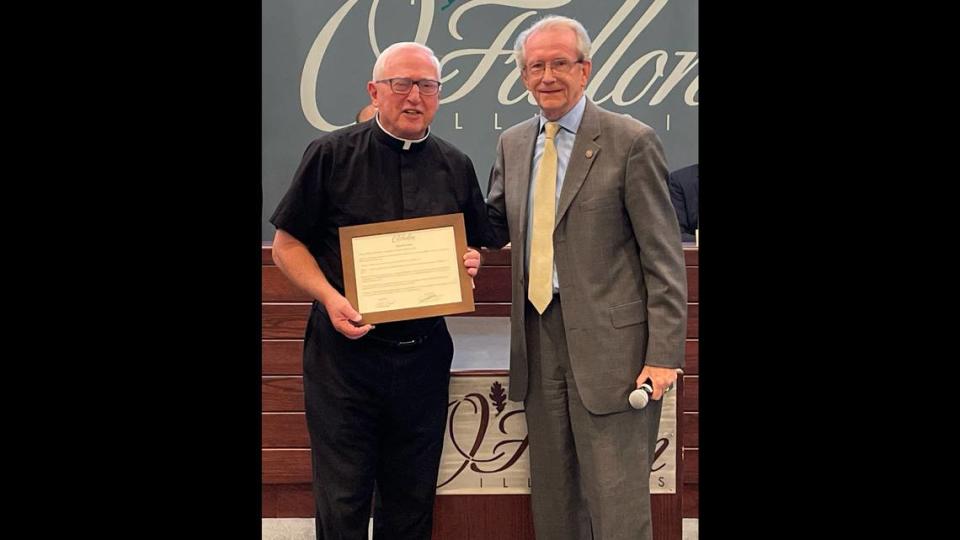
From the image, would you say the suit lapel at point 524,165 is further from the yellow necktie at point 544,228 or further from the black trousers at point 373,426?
the black trousers at point 373,426

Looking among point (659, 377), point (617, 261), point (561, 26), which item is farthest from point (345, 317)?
point (561, 26)

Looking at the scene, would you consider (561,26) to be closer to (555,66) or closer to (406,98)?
(555,66)

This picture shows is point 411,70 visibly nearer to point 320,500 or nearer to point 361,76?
point 320,500

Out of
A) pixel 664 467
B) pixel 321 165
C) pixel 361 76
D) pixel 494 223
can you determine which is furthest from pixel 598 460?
pixel 361 76

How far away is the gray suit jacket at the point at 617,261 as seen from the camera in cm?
231

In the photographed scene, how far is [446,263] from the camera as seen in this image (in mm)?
2426

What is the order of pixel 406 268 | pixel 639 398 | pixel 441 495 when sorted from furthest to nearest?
pixel 441 495, pixel 406 268, pixel 639 398

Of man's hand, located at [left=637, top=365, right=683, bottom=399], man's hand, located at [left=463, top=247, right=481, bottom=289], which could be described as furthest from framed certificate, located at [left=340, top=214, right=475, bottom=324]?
man's hand, located at [left=637, top=365, right=683, bottom=399]

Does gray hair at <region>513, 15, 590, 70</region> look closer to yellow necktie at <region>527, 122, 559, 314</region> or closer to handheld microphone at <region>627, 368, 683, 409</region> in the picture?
yellow necktie at <region>527, 122, 559, 314</region>

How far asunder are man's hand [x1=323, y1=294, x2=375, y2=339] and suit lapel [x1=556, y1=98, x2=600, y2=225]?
601 mm

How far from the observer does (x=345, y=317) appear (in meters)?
2.36

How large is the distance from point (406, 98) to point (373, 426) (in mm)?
916

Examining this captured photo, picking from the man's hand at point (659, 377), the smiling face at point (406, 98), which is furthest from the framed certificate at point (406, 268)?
the man's hand at point (659, 377)

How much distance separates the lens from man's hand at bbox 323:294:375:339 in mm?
2352
